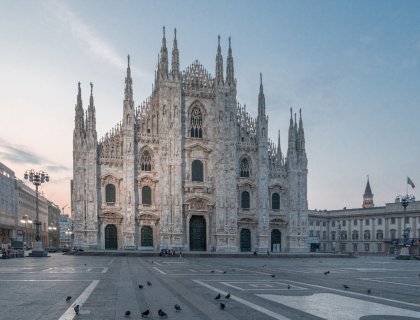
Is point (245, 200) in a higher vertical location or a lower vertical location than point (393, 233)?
higher

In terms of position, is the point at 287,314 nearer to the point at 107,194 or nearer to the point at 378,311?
the point at 378,311

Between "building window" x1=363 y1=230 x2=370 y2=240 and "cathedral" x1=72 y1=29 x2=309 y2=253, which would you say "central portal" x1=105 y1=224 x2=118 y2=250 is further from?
"building window" x1=363 y1=230 x2=370 y2=240

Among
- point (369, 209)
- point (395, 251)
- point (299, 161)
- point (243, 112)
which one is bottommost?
point (395, 251)

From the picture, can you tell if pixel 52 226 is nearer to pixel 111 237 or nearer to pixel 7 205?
pixel 7 205

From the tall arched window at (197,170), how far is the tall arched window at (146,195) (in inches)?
245

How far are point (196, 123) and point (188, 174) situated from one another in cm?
A: 725

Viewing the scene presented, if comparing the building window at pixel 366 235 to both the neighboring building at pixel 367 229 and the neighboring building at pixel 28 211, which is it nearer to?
the neighboring building at pixel 367 229

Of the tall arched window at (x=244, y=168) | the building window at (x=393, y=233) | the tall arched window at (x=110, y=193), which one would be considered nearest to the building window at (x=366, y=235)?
the building window at (x=393, y=233)

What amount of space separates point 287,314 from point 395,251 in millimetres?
87778

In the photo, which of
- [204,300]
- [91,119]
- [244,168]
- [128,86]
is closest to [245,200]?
[244,168]

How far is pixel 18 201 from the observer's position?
107062 millimetres

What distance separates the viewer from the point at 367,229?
332ft

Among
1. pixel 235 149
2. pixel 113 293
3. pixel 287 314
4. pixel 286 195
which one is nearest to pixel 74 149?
pixel 235 149

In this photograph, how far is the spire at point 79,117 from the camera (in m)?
59.2
